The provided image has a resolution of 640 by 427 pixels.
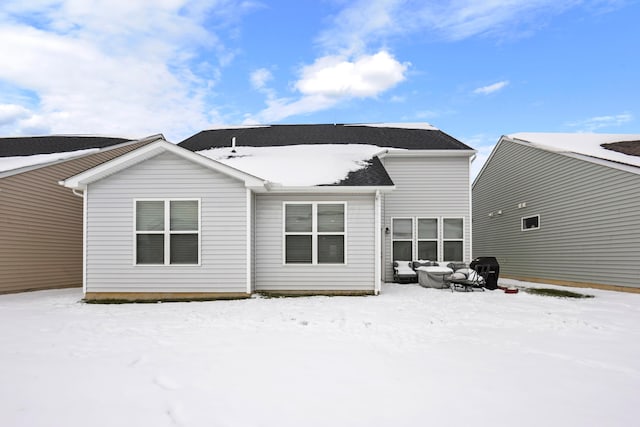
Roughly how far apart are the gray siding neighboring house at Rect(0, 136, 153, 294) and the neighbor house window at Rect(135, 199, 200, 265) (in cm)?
437

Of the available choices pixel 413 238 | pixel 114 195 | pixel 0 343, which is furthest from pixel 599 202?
pixel 0 343

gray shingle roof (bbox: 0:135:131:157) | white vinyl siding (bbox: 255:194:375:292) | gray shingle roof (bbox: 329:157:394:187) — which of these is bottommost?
white vinyl siding (bbox: 255:194:375:292)

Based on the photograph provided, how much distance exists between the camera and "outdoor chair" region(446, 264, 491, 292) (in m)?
11.7

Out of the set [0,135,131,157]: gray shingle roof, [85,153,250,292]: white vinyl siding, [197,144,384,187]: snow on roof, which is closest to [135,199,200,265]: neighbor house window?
[85,153,250,292]: white vinyl siding

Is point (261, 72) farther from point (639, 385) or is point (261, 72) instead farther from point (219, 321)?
point (639, 385)

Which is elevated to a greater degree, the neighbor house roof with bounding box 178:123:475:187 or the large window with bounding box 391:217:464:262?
the neighbor house roof with bounding box 178:123:475:187

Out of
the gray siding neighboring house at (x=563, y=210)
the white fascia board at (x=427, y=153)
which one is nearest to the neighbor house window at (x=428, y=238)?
the white fascia board at (x=427, y=153)

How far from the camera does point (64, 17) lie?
13094 mm

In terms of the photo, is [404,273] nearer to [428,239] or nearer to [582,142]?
[428,239]

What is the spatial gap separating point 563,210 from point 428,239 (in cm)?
491

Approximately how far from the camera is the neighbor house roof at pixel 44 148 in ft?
41.0

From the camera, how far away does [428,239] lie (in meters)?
14.0

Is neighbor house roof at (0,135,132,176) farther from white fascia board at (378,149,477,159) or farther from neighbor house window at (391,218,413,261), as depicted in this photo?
neighbor house window at (391,218,413,261)

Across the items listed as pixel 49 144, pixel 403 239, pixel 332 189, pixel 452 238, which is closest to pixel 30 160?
pixel 49 144
